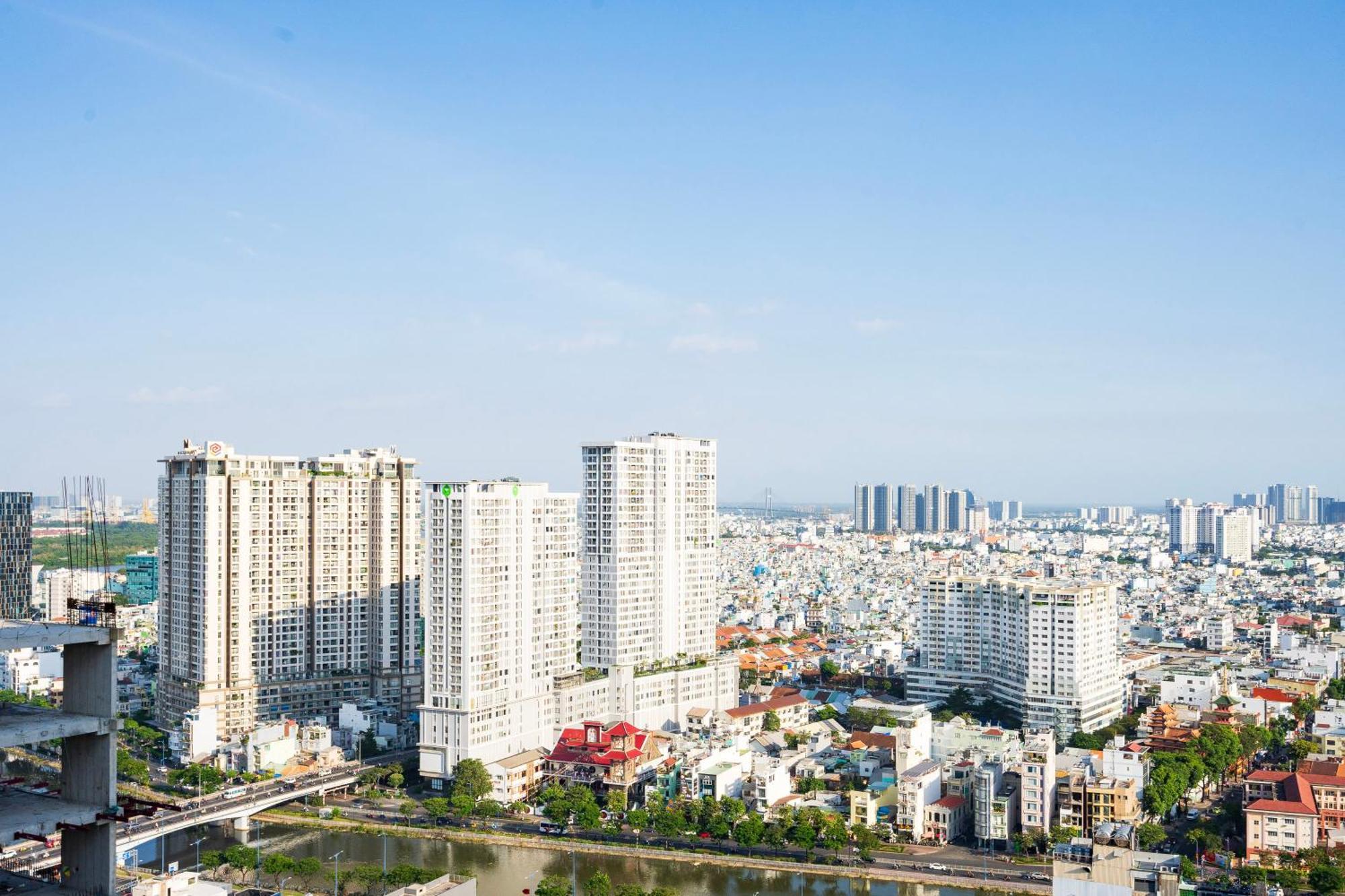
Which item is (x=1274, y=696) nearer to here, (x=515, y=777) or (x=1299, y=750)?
(x=1299, y=750)

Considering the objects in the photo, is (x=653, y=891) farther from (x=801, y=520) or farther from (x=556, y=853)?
(x=801, y=520)

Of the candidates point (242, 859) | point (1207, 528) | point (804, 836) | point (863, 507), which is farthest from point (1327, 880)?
point (863, 507)

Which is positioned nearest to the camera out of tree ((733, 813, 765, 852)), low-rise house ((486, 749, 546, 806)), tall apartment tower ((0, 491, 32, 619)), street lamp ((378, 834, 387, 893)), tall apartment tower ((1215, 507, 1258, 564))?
street lamp ((378, 834, 387, 893))

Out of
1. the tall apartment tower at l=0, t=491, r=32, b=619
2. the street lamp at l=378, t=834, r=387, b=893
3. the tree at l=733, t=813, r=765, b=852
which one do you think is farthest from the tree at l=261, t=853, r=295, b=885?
the tall apartment tower at l=0, t=491, r=32, b=619

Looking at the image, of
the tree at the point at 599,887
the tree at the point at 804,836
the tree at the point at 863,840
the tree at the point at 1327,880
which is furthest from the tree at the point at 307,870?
the tree at the point at 1327,880

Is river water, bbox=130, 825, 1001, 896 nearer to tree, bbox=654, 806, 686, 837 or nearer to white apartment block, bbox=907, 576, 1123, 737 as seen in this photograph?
tree, bbox=654, 806, 686, 837

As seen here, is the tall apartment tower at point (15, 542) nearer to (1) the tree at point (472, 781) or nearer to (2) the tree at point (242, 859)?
(1) the tree at point (472, 781)
